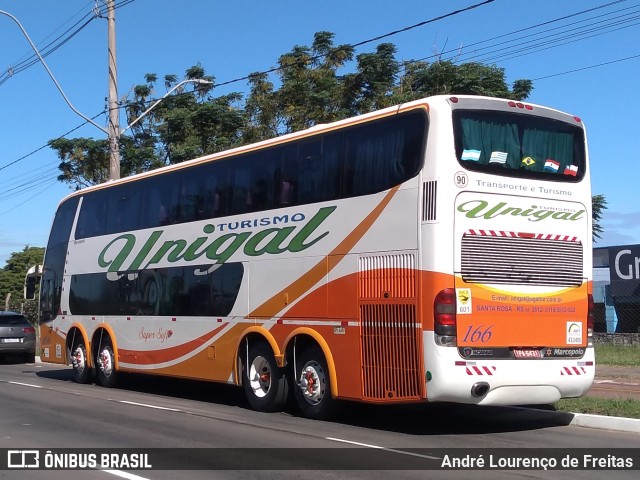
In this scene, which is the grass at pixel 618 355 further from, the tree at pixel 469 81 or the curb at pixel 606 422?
the curb at pixel 606 422

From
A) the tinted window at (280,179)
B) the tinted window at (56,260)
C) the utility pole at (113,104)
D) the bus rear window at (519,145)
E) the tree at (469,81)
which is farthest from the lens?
the tree at (469,81)

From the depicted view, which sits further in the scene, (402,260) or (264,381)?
(264,381)

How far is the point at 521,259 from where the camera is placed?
1113 centimetres

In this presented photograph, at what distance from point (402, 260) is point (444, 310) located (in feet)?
3.13

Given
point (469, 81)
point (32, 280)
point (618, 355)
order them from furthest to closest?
point (469, 81), point (32, 280), point (618, 355)

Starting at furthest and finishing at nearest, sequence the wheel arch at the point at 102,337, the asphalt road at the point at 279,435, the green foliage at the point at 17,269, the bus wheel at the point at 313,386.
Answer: the green foliage at the point at 17,269, the wheel arch at the point at 102,337, the bus wheel at the point at 313,386, the asphalt road at the point at 279,435

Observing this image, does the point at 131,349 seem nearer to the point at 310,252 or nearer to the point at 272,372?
the point at 272,372

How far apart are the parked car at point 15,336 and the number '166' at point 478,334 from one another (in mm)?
19044

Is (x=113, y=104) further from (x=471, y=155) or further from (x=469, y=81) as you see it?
(x=471, y=155)

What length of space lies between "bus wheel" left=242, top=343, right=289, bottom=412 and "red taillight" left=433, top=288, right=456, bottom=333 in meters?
3.74

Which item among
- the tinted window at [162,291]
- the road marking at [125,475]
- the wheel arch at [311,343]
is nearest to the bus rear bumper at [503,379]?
the wheel arch at [311,343]

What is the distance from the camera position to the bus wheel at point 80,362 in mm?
19328

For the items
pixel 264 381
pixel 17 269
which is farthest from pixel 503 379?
pixel 17 269

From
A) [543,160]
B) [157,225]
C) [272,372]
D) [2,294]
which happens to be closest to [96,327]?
[157,225]
